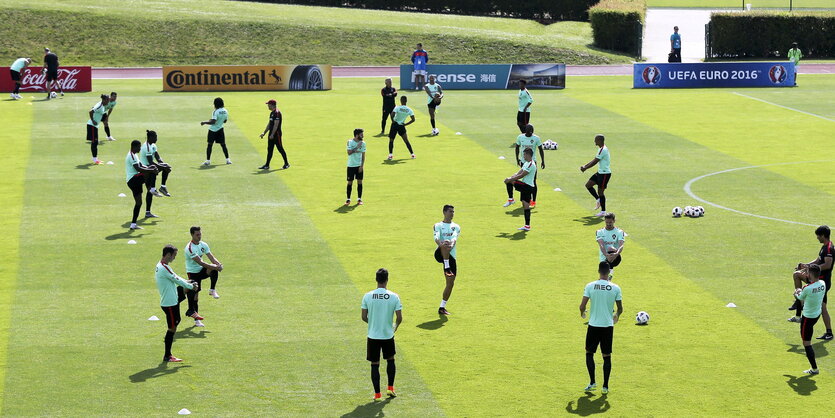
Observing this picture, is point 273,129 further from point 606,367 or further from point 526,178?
point 606,367

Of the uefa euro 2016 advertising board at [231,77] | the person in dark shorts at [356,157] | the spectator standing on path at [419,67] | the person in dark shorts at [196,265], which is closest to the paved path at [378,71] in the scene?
the uefa euro 2016 advertising board at [231,77]

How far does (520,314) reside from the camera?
20672 mm

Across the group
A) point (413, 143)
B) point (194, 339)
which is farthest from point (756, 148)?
point (194, 339)

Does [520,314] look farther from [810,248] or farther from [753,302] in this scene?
[810,248]

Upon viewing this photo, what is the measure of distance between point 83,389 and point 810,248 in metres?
16.6

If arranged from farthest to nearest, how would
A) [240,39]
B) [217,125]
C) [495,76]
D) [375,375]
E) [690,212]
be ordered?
[240,39], [495,76], [217,125], [690,212], [375,375]

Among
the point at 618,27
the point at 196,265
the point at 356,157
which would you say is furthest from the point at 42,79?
the point at 618,27

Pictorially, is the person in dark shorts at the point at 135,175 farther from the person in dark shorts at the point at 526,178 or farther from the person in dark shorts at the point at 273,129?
the person in dark shorts at the point at 526,178

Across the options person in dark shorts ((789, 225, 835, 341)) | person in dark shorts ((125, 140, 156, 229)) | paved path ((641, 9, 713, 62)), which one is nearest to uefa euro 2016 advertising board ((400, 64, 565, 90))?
paved path ((641, 9, 713, 62))

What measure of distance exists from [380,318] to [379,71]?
5229 centimetres

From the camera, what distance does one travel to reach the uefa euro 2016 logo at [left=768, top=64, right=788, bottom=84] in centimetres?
5862

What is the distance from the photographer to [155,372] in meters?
17.5

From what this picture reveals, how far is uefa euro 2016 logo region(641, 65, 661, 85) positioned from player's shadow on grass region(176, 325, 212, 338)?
139 ft

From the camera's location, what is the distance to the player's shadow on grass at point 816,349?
60.5 ft
